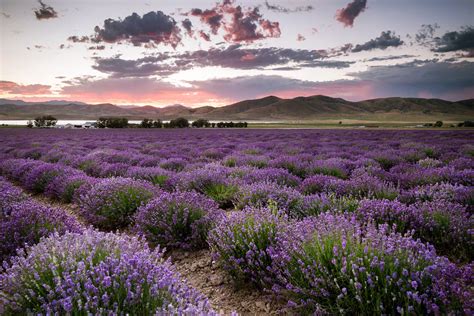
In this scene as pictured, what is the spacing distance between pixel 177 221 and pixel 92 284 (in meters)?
2.25

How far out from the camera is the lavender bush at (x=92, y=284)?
2.06 metres

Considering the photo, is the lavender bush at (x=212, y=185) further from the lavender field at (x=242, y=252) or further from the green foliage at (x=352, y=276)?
the green foliage at (x=352, y=276)

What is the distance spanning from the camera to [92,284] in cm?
219

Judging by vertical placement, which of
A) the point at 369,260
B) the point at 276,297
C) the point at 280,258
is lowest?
the point at 276,297

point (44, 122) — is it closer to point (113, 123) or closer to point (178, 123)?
point (113, 123)

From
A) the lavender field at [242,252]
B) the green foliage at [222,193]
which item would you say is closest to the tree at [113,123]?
the lavender field at [242,252]

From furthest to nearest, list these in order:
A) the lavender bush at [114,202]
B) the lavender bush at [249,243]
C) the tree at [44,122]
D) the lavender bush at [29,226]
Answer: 1. the tree at [44,122]
2. the lavender bush at [114,202]
3. the lavender bush at [29,226]
4. the lavender bush at [249,243]

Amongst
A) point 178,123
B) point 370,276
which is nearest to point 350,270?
point 370,276

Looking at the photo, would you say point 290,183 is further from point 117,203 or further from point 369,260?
point 369,260

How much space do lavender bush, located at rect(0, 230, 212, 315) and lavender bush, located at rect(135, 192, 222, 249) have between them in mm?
1699

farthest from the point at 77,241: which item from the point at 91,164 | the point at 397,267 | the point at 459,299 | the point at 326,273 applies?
the point at 91,164

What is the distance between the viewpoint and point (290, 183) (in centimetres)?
723

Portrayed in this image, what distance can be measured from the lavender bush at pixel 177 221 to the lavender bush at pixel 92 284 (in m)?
1.70

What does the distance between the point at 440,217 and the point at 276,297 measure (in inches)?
93.3
